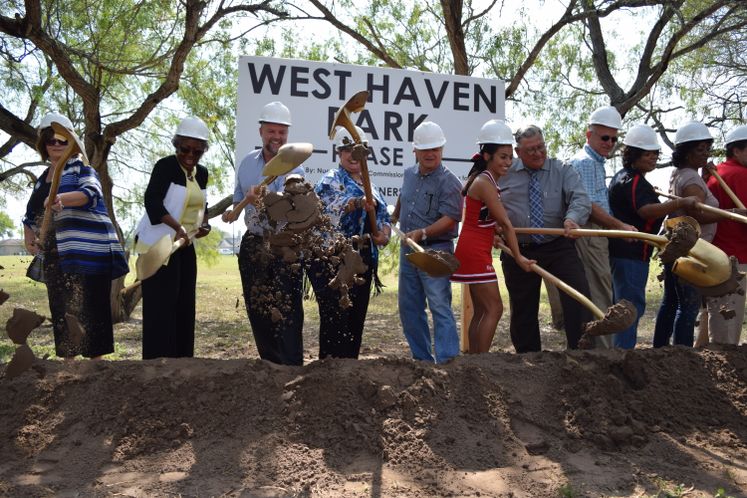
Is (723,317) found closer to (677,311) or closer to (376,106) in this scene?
(677,311)

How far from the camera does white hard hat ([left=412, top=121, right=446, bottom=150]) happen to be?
505cm

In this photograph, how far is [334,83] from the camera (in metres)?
6.64

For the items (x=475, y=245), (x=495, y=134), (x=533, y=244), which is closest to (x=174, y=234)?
(x=475, y=245)

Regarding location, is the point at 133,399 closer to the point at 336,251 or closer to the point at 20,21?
the point at 336,251

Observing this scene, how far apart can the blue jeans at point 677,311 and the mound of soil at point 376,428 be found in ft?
3.58

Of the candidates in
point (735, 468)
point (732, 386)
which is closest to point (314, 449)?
point (735, 468)

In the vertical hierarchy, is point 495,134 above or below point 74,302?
above

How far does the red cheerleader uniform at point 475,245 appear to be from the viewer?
475 centimetres

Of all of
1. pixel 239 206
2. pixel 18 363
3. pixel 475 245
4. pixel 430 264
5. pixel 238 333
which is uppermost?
pixel 239 206

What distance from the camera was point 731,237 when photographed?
17.4ft

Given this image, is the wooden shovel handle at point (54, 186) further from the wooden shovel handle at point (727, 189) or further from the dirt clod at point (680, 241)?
the wooden shovel handle at point (727, 189)

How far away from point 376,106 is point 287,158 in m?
2.65

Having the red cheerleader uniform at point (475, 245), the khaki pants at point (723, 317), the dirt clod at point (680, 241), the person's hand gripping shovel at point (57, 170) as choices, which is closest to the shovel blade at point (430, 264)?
the red cheerleader uniform at point (475, 245)

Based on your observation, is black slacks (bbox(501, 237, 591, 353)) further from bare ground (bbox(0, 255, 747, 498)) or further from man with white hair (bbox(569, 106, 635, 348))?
bare ground (bbox(0, 255, 747, 498))
